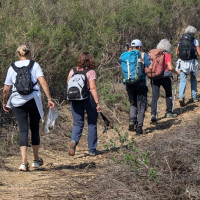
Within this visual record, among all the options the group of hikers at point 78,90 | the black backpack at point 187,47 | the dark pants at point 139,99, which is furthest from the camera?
the black backpack at point 187,47

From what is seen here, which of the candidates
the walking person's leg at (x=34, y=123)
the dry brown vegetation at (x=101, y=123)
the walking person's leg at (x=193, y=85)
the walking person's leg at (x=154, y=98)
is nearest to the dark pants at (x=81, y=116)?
the dry brown vegetation at (x=101, y=123)

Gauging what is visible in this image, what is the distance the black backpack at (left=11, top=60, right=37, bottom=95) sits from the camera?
6152 millimetres

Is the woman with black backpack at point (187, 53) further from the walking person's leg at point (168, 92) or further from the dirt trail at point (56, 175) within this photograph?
the dirt trail at point (56, 175)

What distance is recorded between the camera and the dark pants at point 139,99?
337 inches

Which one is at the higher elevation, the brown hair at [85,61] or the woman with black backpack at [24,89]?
the brown hair at [85,61]

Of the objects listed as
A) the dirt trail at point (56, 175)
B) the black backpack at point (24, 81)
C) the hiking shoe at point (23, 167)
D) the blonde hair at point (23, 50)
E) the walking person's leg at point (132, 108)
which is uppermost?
the blonde hair at point (23, 50)

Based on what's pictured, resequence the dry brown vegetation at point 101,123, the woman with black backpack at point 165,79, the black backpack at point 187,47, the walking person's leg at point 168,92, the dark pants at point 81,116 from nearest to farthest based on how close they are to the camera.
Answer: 1. the dry brown vegetation at point 101,123
2. the dark pants at point 81,116
3. the woman with black backpack at point 165,79
4. the walking person's leg at point 168,92
5. the black backpack at point 187,47

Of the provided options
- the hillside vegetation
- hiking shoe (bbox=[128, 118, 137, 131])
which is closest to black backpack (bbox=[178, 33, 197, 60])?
the hillside vegetation

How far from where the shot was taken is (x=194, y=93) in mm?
11312

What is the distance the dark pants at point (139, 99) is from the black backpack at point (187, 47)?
2.35m

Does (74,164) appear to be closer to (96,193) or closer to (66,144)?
(66,144)

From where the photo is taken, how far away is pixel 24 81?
20.2 feet

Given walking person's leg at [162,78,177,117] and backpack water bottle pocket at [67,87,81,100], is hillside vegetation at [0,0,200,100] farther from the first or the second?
backpack water bottle pocket at [67,87,81,100]

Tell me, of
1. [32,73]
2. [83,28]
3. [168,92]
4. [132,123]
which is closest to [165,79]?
[168,92]
